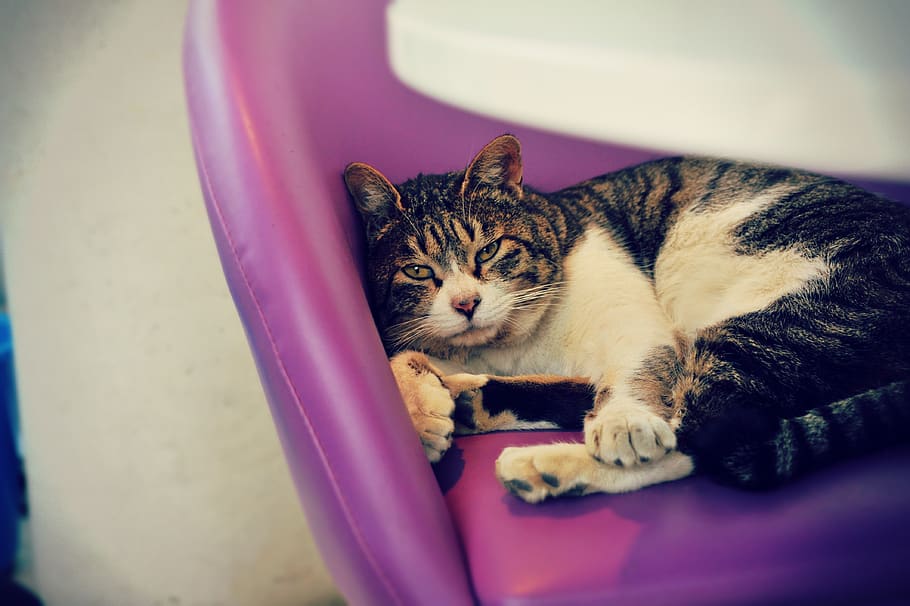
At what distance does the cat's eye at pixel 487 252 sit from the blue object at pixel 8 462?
3.84 feet

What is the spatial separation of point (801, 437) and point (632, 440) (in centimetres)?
18

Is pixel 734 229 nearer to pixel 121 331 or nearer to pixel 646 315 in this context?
pixel 646 315

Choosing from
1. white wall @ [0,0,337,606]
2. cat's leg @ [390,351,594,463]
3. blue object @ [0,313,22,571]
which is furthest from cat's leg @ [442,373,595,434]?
blue object @ [0,313,22,571]

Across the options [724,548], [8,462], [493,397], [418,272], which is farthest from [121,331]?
[724,548]

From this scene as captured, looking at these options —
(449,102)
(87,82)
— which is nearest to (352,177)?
(449,102)

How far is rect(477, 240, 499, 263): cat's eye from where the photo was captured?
946mm

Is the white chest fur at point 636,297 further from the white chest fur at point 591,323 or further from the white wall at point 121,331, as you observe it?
the white wall at point 121,331

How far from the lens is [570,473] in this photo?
0.69 metres

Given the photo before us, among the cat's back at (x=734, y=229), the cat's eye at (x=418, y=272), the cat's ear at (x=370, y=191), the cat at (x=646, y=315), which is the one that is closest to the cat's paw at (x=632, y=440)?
the cat at (x=646, y=315)

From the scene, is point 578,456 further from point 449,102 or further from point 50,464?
point 50,464

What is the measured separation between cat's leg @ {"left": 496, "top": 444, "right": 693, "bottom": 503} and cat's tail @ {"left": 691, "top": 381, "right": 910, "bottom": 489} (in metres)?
0.05

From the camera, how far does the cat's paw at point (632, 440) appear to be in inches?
27.8

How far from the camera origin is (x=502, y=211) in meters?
0.98

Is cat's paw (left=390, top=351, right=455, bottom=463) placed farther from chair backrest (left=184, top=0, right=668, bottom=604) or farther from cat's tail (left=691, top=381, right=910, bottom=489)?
cat's tail (left=691, top=381, right=910, bottom=489)
